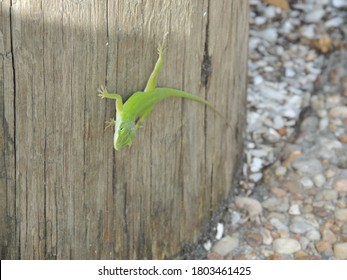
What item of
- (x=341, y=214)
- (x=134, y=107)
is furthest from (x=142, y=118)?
(x=341, y=214)

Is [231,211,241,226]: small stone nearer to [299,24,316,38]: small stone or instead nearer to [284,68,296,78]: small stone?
[284,68,296,78]: small stone

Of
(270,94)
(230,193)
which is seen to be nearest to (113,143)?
(230,193)

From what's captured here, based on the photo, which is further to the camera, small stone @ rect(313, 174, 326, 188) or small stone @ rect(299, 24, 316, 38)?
small stone @ rect(299, 24, 316, 38)

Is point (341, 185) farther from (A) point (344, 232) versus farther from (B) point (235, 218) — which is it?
(B) point (235, 218)

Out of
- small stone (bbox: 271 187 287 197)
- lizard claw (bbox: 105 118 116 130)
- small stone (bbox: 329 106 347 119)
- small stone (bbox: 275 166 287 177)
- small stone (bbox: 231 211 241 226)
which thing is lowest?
small stone (bbox: 231 211 241 226)

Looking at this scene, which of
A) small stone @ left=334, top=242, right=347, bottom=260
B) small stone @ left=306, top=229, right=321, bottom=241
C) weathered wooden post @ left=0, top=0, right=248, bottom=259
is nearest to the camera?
weathered wooden post @ left=0, top=0, right=248, bottom=259

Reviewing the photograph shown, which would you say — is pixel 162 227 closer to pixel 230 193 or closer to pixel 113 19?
pixel 230 193

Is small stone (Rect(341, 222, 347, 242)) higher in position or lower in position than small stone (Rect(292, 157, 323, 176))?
lower

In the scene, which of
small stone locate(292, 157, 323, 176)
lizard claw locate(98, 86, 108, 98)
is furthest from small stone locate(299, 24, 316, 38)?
lizard claw locate(98, 86, 108, 98)
